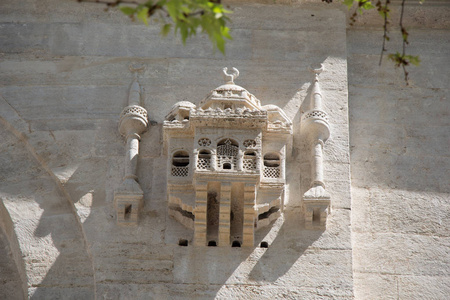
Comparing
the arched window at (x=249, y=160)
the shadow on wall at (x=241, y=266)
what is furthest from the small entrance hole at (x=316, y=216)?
the arched window at (x=249, y=160)

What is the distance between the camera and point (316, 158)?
30.0 ft

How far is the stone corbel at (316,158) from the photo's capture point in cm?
878

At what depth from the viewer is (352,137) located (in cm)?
991

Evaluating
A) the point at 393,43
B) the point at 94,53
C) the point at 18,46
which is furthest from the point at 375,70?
the point at 18,46

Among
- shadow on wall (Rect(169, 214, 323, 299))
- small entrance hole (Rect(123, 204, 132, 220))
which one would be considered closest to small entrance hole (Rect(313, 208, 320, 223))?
shadow on wall (Rect(169, 214, 323, 299))

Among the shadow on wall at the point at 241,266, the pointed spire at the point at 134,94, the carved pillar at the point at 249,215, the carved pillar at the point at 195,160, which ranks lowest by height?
the shadow on wall at the point at 241,266

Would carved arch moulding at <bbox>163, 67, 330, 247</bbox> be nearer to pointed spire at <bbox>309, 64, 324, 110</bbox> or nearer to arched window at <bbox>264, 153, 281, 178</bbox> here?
arched window at <bbox>264, 153, 281, 178</bbox>

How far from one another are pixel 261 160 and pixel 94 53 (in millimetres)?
2638

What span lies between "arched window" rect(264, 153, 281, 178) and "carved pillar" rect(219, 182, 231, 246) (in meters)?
0.50

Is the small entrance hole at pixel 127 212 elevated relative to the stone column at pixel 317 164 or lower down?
lower down

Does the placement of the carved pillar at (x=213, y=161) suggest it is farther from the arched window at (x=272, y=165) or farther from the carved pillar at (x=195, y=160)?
the arched window at (x=272, y=165)

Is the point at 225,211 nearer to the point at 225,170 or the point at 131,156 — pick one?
the point at 225,170

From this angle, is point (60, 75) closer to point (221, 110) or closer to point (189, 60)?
point (189, 60)

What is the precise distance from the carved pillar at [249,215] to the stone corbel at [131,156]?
1.09 metres
